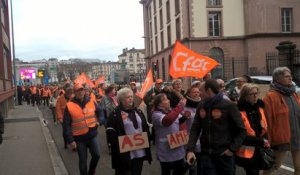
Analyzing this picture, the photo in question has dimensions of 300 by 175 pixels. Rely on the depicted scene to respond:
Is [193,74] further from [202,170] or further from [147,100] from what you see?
[202,170]

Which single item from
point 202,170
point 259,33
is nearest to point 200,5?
point 259,33

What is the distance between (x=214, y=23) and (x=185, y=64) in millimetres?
32622

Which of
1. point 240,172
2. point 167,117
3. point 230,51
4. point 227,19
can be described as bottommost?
point 240,172

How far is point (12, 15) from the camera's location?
3531cm

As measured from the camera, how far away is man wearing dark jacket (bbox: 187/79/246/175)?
15.4 feet

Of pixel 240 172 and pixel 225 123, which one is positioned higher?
pixel 225 123

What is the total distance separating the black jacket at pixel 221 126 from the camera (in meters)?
4.68

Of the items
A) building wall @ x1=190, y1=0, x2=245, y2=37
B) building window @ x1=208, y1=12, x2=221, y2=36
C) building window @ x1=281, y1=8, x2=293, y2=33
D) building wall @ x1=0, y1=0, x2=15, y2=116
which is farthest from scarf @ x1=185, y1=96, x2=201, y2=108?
building window @ x1=281, y1=8, x2=293, y2=33

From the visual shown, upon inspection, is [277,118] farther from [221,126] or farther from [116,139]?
[116,139]

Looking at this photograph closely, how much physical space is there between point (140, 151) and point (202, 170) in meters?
1.07

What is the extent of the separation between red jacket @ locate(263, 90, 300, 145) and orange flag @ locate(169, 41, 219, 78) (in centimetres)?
403

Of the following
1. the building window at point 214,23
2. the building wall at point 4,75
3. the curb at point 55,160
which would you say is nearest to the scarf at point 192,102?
the curb at point 55,160

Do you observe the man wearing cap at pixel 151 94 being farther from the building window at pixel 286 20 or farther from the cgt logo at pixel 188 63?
the building window at pixel 286 20

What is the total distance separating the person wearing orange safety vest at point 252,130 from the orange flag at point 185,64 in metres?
4.09
